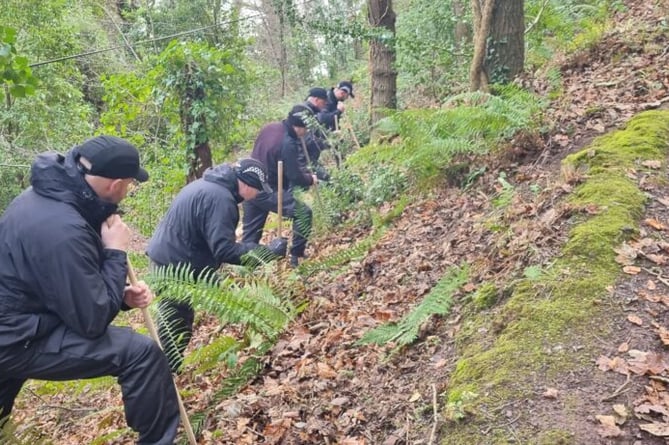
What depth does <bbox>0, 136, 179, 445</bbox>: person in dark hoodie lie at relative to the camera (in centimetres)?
297

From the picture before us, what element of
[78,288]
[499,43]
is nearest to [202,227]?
[78,288]

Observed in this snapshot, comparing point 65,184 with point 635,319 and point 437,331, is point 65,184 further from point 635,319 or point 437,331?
point 635,319

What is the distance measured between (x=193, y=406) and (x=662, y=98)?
17.3 feet

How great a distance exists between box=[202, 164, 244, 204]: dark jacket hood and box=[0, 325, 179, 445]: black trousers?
218 centimetres

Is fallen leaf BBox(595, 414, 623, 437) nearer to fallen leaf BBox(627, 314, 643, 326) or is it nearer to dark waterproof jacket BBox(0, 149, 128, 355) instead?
fallen leaf BBox(627, 314, 643, 326)

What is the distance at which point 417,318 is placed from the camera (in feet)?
11.8

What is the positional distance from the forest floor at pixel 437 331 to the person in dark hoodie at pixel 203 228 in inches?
27.3

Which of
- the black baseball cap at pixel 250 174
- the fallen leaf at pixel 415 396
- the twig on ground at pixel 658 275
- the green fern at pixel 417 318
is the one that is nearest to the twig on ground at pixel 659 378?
the twig on ground at pixel 658 275

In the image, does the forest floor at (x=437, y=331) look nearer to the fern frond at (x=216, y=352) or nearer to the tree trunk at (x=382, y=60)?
the fern frond at (x=216, y=352)

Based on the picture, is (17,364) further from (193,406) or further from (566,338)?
(566,338)

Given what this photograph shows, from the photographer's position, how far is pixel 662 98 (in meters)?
5.26

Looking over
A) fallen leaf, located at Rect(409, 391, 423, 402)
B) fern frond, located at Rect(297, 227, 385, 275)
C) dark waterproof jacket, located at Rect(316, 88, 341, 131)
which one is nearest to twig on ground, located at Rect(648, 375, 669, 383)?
fallen leaf, located at Rect(409, 391, 423, 402)

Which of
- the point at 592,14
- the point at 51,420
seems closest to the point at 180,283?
the point at 51,420

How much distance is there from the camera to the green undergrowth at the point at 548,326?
2615 mm
